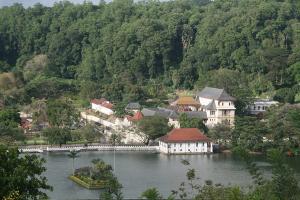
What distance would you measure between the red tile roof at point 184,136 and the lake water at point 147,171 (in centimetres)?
101

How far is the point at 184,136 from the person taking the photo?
3981 centimetres

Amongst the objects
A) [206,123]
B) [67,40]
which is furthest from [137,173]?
[67,40]

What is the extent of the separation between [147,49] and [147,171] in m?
27.9

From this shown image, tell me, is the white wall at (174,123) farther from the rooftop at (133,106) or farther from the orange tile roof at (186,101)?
the orange tile roof at (186,101)

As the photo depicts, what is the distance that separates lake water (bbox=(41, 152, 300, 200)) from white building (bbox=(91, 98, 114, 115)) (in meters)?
9.85

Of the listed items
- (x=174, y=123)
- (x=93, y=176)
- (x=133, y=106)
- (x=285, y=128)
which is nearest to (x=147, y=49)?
(x=133, y=106)

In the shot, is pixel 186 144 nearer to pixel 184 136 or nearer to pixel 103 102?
pixel 184 136

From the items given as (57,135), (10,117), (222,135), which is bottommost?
(222,135)

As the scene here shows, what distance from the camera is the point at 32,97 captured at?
51969mm

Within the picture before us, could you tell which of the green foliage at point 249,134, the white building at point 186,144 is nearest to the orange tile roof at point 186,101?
the green foliage at point 249,134

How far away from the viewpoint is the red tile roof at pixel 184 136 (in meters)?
39.7

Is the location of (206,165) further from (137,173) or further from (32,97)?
(32,97)

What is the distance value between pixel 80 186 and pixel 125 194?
101 inches

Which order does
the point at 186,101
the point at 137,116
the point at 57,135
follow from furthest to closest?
the point at 186,101, the point at 137,116, the point at 57,135
